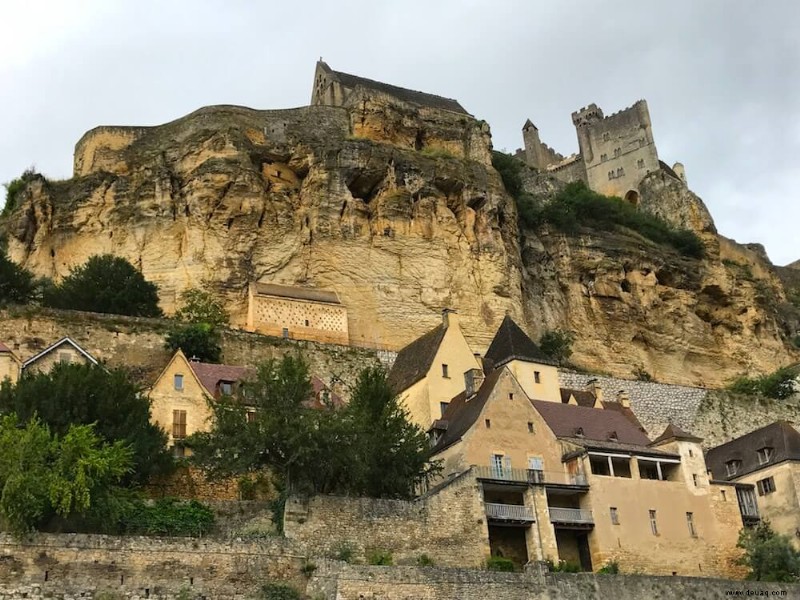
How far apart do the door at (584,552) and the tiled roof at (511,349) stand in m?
10.1

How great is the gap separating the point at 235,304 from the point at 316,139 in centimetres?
1037

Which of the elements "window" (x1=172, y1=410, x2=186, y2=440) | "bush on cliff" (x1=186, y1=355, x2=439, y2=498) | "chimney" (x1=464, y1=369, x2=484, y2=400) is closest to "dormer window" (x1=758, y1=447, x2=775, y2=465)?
"chimney" (x1=464, y1=369, x2=484, y2=400)

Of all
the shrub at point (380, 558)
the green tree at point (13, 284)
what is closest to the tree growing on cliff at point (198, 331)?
the green tree at point (13, 284)

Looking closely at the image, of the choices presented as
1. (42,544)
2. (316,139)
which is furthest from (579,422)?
(316,139)

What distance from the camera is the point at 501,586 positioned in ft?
86.1

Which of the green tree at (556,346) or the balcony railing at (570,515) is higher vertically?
the green tree at (556,346)

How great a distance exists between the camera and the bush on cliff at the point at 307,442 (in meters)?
27.2

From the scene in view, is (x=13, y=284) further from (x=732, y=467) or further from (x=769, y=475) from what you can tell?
(x=769, y=475)

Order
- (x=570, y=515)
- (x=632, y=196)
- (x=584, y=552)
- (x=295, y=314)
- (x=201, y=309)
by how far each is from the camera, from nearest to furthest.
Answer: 1. (x=570, y=515)
2. (x=584, y=552)
3. (x=201, y=309)
4. (x=295, y=314)
5. (x=632, y=196)

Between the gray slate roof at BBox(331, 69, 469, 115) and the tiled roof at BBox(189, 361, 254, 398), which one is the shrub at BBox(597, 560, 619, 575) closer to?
the tiled roof at BBox(189, 361, 254, 398)

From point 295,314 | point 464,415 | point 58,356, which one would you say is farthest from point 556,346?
point 58,356

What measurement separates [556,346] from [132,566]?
3279cm

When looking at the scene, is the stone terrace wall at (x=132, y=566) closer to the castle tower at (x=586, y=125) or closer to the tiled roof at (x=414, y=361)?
the tiled roof at (x=414, y=361)

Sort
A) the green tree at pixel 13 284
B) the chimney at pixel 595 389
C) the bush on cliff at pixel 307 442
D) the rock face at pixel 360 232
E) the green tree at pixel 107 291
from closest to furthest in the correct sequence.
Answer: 1. the bush on cliff at pixel 307 442
2. the green tree at pixel 13 284
3. the green tree at pixel 107 291
4. the chimney at pixel 595 389
5. the rock face at pixel 360 232
